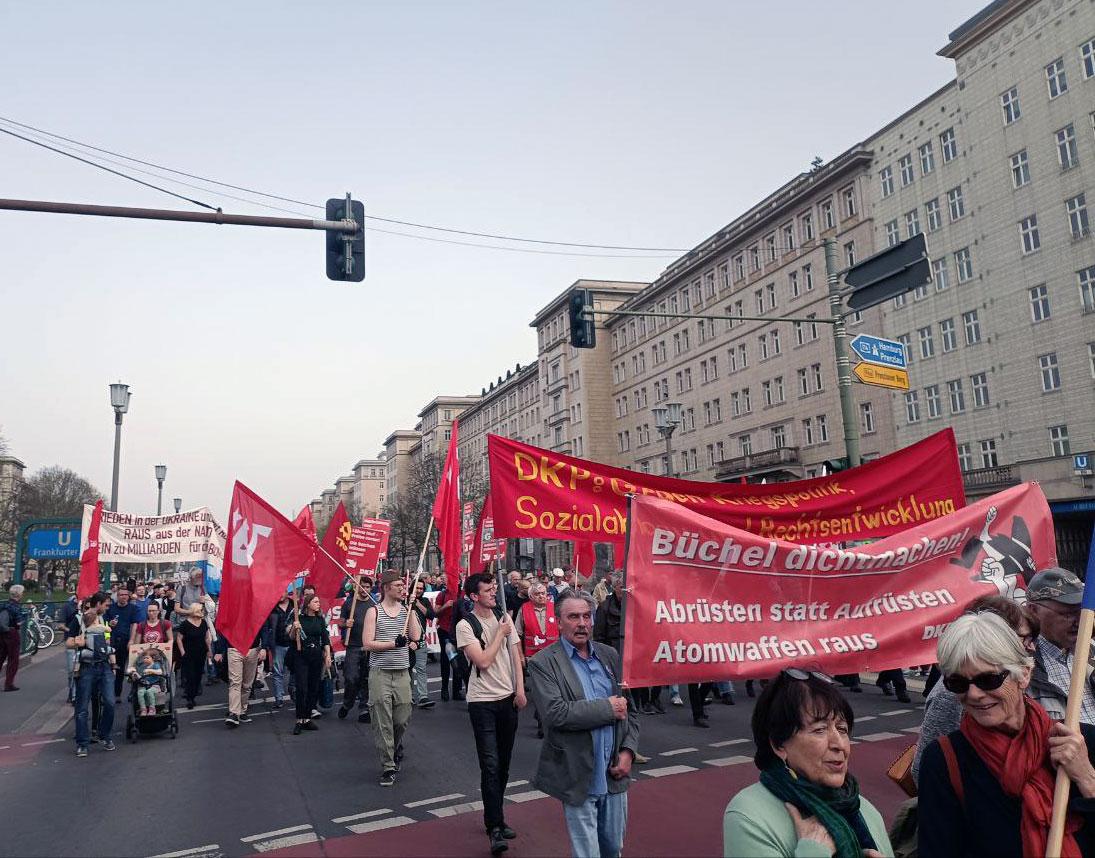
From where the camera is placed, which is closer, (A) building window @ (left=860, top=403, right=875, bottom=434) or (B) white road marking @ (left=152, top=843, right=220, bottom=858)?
(B) white road marking @ (left=152, top=843, right=220, bottom=858)

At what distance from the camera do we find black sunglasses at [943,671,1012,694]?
102 inches

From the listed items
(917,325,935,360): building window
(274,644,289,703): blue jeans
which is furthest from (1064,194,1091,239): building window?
(274,644,289,703): blue jeans

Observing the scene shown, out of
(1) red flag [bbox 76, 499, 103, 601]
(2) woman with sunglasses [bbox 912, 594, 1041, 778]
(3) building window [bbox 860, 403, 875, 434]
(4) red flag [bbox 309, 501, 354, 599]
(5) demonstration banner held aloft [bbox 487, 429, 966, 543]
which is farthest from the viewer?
(3) building window [bbox 860, 403, 875, 434]

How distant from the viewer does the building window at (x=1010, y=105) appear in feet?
113

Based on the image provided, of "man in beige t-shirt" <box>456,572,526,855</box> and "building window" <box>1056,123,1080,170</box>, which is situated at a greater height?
"building window" <box>1056,123,1080,170</box>

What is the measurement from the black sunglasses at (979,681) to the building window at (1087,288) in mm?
33980

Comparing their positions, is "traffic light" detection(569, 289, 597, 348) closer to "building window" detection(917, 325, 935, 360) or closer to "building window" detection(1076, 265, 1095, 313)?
"building window" detection(1076, 265, 1095, 313)

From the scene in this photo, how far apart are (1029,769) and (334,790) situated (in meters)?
6.99

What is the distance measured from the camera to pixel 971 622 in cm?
280

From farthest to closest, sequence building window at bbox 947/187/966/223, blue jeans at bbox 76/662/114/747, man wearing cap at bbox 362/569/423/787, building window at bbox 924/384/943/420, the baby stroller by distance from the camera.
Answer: building window at bbox 924/384/943/420 < building window at bbox 947/187/966/223 < the baby stroller < blue jeans at bbox 76/662/114/747 < man wearing cap at bbox 362/569/423/787

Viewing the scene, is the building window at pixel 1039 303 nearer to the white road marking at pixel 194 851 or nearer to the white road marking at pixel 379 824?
the white road marking at pixel 379 824

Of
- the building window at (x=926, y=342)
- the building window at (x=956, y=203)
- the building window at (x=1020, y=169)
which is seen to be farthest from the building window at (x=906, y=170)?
the building window at (x=926, y=342)

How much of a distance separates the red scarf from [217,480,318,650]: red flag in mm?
8259

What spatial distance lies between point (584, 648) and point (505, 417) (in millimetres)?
97416
